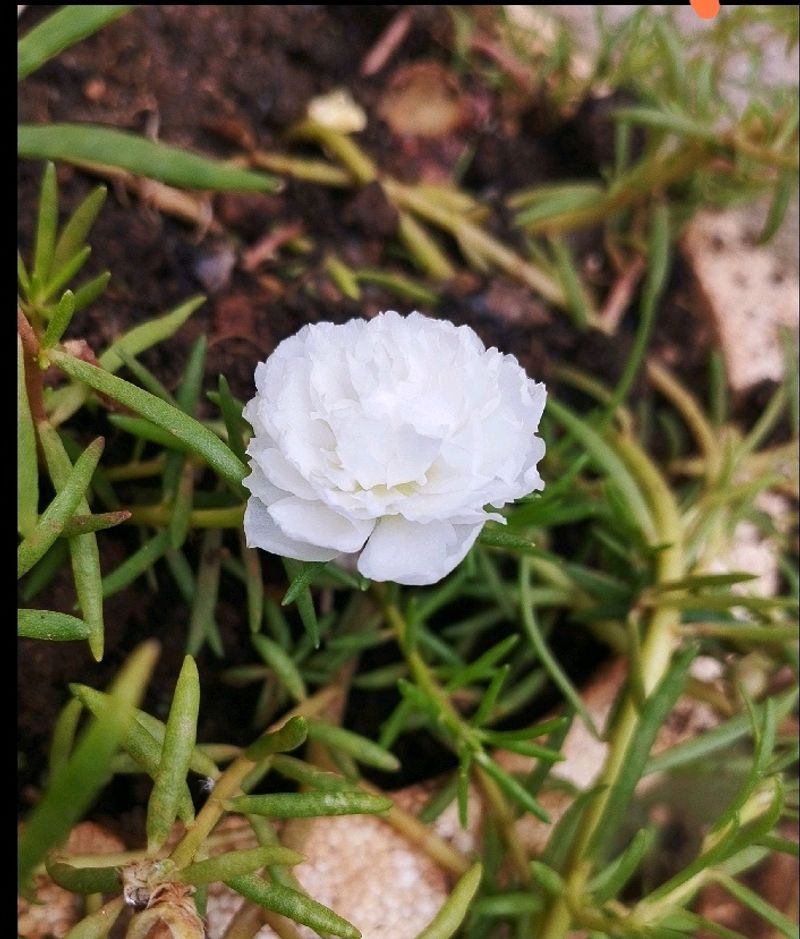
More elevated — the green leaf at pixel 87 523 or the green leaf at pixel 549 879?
the green leaf at pixel 87 523

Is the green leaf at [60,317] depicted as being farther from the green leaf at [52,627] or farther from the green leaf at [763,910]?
the green leaf at [763,910]

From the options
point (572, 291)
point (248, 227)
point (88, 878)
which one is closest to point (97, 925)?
point (88, 878)

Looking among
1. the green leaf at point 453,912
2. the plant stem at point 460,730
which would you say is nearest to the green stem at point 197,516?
the plant stem at point 460,730

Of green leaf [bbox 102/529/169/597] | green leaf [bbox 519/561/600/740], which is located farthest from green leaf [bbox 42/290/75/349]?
green leaf [bbox 519/561/600/740]

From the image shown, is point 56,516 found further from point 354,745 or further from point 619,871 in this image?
point 619,871

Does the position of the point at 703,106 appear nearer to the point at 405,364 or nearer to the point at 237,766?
the point at 405,364

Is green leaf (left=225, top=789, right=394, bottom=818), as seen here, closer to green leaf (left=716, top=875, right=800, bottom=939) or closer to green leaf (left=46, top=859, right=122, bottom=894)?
green leaf (left=46, top=859, right=122, bottom=894)

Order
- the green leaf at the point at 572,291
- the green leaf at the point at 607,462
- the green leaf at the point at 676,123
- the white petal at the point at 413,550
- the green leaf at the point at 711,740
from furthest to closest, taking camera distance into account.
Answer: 1. the green leaf at the point at 572,291
2. the green leaf at the point at 676,123
3. the green leaf at the point at 607,462
4. the green leaf at the point at 711,740
5. the white petal at the point at 413,550

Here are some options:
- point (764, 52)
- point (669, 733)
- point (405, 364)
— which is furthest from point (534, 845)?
point (764, 52)
